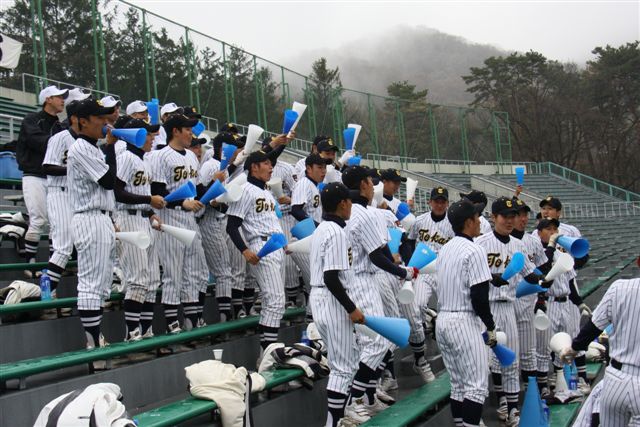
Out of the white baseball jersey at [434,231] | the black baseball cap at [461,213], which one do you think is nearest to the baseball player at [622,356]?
the black baseball cap at [461,213]

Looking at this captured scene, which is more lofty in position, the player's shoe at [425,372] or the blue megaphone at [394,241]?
the blue megaphone at [394,241]

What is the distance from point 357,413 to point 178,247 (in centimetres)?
231

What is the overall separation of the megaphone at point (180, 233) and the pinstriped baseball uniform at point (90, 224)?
0.62 meters

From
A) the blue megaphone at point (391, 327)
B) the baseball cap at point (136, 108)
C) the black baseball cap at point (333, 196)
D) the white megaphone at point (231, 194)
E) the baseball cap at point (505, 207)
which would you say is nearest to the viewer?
the blue megaphone at point (391, 327)

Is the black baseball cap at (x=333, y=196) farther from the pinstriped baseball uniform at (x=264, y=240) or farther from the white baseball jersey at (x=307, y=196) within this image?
the white baseball jersey at (x=307, y=196)

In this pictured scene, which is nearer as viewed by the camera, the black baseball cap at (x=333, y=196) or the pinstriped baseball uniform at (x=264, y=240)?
the black baseball cap at (x=333, y=196)

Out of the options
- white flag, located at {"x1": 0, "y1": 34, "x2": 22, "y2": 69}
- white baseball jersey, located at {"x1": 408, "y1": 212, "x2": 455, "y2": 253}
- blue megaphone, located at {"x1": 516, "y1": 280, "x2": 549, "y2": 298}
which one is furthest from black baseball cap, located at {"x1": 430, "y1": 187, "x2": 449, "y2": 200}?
white flag, located at {"x1": 0, "y1": 34, "x2": 22, "y2": 69}

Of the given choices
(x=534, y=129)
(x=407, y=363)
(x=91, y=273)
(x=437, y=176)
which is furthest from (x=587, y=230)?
(x=534, y=129)

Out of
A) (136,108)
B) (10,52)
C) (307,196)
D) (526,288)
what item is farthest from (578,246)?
(10,52)

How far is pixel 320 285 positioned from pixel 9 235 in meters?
3.64

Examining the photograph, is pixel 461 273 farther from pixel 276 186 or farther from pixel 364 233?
pixel 276 186

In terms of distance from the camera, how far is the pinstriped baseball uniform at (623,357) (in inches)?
193

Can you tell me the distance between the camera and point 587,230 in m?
25.9

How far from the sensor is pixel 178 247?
730cm
